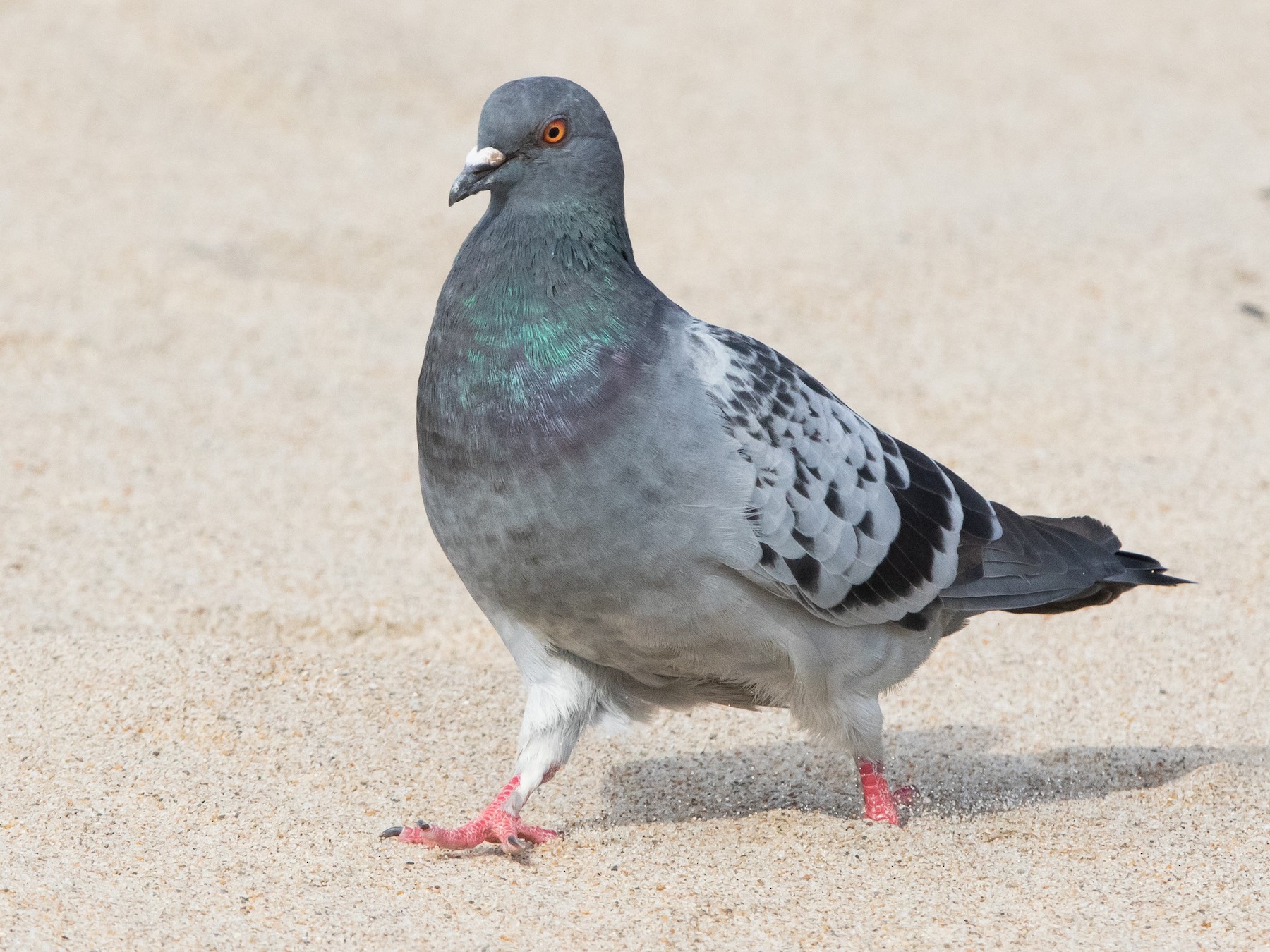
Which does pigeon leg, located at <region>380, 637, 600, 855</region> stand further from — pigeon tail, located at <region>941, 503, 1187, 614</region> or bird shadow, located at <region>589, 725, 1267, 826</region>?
pigeon tail, located at <region>941, 503, 1187, 614</region>

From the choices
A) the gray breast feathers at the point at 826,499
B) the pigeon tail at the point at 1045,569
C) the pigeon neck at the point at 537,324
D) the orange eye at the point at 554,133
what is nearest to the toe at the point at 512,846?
the gray breast feathers at the point at 826,499

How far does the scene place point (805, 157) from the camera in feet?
38.1

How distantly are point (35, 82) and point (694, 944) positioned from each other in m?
9.63

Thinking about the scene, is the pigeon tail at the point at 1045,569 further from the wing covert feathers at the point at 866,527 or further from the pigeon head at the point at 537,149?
the pigeon head at the point at 537,149

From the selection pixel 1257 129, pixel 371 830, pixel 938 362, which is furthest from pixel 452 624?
pixel 1257 129

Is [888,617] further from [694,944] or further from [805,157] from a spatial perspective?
[805,157]

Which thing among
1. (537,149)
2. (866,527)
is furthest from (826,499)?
(537,149)

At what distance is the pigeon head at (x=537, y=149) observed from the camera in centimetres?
391

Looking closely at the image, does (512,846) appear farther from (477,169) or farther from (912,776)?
(477,169)

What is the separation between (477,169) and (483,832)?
1.78 metres

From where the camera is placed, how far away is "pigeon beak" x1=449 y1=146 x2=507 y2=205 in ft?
12.7

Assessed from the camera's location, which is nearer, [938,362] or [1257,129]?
[938,362]

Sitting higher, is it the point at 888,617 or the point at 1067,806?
the point at 888,617

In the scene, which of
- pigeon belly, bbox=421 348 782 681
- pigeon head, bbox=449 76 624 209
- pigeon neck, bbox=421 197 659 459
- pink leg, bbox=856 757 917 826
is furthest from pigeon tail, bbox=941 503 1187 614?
pigeon head, bbox=449 76 624 209
